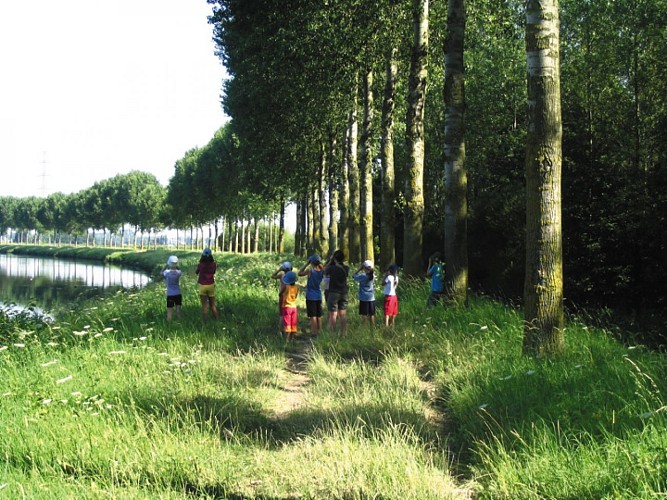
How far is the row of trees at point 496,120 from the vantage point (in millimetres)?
6680

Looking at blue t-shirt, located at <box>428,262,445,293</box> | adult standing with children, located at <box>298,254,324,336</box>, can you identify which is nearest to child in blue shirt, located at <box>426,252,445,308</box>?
blue t-shirt, located at <box>428,262,445,293</box>

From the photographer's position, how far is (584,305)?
715 inches

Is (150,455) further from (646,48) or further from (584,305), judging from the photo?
(646,48)

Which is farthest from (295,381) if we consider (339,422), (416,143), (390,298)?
(416,143)

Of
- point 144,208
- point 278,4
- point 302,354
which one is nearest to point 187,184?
point 144,208

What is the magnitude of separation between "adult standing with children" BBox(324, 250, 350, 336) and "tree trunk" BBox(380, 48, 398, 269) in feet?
24.1

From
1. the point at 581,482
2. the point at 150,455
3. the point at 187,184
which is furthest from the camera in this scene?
the point at 187,184

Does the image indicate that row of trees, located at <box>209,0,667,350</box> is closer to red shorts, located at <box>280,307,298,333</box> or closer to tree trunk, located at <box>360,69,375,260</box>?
tree trunk, located at <box>360,69,375,260</box>

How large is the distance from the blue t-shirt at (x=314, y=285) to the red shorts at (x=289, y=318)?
2.06 feet

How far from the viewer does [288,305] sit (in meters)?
10.5

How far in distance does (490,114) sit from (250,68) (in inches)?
600

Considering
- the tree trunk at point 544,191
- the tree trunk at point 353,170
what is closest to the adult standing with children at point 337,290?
the tree trunk at point 544,191

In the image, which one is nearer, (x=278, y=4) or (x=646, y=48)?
(x=278, y=4)

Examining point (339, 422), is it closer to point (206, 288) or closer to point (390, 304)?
point (390, 304)
